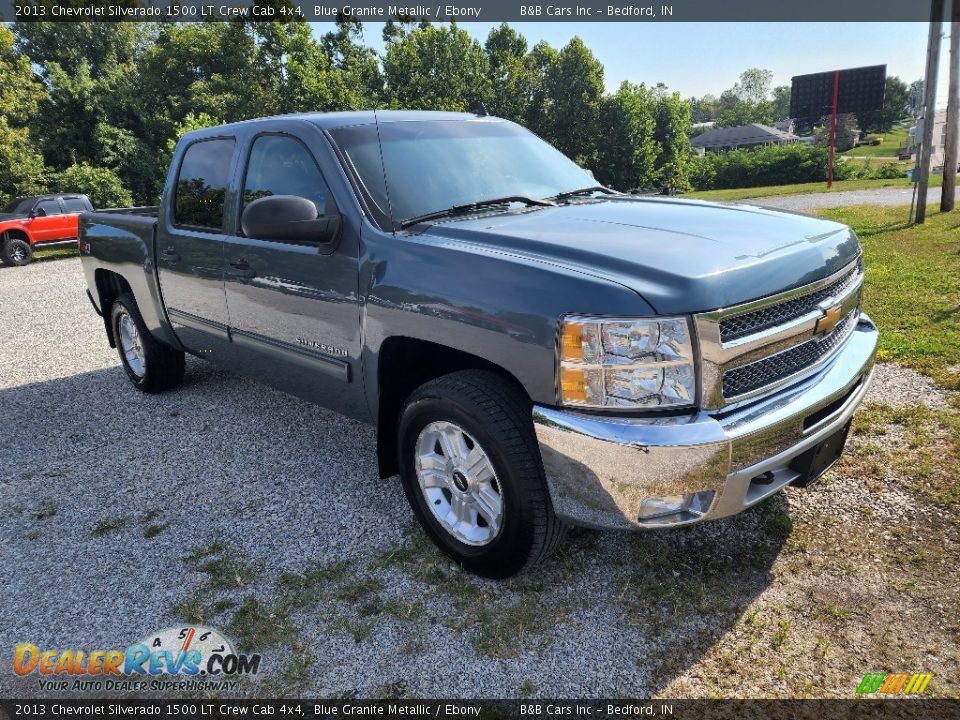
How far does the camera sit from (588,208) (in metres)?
3.37

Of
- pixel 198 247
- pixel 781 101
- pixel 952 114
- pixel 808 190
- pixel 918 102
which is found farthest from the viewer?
pixel 781 101

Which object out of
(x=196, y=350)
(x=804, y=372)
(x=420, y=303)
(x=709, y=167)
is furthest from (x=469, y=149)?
(x=709, y=167)

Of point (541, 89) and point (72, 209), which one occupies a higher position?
point (541, 89)

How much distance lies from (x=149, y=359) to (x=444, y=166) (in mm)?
3220

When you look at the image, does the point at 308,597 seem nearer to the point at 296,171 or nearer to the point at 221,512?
the point at 221,512

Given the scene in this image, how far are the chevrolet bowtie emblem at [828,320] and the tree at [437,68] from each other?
4458 centimetres

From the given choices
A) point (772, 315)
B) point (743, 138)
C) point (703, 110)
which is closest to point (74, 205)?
point (772, 315)

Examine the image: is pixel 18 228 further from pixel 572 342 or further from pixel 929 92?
pixel 929 92

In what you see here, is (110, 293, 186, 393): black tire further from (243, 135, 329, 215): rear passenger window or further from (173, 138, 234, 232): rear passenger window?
(243, 135, 329, 215): rear passenger window

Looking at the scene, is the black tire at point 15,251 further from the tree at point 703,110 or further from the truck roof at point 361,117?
the tree at point 703,110

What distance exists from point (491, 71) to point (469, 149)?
51.6 metres

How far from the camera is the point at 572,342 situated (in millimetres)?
2322

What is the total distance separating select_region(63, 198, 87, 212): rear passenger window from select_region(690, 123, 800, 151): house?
3161 inches

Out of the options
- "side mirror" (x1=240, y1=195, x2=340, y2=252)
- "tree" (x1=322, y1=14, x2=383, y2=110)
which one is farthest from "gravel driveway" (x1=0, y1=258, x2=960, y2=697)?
"tree" (x1=322, y1=14, x2=383, y2=110)
